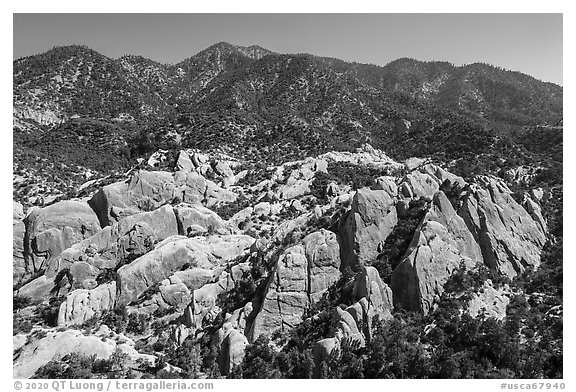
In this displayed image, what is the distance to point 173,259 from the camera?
35.7m

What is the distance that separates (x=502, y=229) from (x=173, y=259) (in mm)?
28727

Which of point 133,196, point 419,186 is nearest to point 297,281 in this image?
point 419,186

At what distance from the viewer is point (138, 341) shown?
30.3 meters

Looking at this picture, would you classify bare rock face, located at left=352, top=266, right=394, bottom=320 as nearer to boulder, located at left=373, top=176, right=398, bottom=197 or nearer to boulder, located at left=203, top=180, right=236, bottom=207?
boulder, located at left=373, top=176, right=398, bottom=197

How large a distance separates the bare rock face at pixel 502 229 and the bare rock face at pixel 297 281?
1155cm

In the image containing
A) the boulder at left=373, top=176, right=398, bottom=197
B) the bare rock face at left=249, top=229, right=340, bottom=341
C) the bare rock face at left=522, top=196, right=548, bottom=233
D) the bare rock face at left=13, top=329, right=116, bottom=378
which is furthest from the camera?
the boulder at left=373, top=176, right=398, bottom=197

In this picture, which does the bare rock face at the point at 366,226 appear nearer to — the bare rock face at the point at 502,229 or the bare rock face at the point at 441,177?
the bare rock face at the point at 502,229

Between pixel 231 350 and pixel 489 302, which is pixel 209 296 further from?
pixel 489 302

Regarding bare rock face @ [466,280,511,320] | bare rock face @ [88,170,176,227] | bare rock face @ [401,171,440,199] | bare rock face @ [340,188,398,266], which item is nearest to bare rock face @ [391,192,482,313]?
bare rock face @ [466,280,511,320]

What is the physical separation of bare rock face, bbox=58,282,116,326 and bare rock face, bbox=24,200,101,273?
342 inches

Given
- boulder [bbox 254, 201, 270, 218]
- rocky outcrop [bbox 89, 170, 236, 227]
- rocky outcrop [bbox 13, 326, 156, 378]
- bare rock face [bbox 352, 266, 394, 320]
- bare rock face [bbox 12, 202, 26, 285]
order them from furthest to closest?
1. boulder [bbox 254, 201, 270, 218]
2. rocky outcrop [bbox 89, 170, 236, 227]
3. bare rock face [bbox 12, 202, 26, 285]
4. bare rock face [bbox 352, 266, 394, 320]
5. rocky outcrop [bbox 13, 326, 156, 378]

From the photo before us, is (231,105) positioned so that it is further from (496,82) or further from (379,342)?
(496,82)

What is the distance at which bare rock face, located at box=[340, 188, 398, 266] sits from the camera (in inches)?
1248
